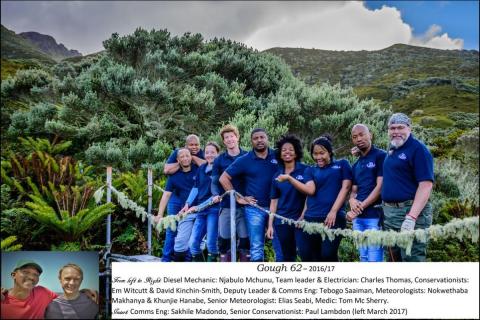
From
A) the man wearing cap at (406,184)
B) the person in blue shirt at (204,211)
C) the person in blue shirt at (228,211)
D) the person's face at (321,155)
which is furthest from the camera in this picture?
the person in blue shirt at (204,211)

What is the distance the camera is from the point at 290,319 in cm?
392

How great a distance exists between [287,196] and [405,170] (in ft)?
3.45

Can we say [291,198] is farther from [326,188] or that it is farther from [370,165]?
[370,165]

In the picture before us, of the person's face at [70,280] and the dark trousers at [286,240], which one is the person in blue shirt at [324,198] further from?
the person's face at [70,280]

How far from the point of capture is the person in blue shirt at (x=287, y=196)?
4199mm

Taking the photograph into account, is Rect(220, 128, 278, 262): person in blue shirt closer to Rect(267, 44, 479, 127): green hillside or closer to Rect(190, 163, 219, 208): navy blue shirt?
Rect(190, 163, 219, 208): navy blue shirt

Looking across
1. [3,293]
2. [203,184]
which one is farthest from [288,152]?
[3,293]

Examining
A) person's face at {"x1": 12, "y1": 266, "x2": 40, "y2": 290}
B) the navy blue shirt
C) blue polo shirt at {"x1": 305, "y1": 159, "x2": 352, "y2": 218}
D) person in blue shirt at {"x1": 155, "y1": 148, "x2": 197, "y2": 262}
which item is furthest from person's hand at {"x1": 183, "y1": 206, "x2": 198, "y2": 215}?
person's face at {"x1": 12, "y1": 266, "x2": 40, "y2": 290}

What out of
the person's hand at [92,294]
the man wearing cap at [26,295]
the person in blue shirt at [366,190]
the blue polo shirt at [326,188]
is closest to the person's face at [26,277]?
the man wearing cap at [26,295]

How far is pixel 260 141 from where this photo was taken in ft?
14.3

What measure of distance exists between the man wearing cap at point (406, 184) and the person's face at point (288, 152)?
0.81 m

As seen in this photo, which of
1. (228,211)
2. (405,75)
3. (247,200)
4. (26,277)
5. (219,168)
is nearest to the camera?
(26,277)

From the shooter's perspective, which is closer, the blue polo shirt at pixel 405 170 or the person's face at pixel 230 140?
the blue polo shirt at pixel 405 170

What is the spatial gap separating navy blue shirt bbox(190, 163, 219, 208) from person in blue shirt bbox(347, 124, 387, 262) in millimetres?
1542
